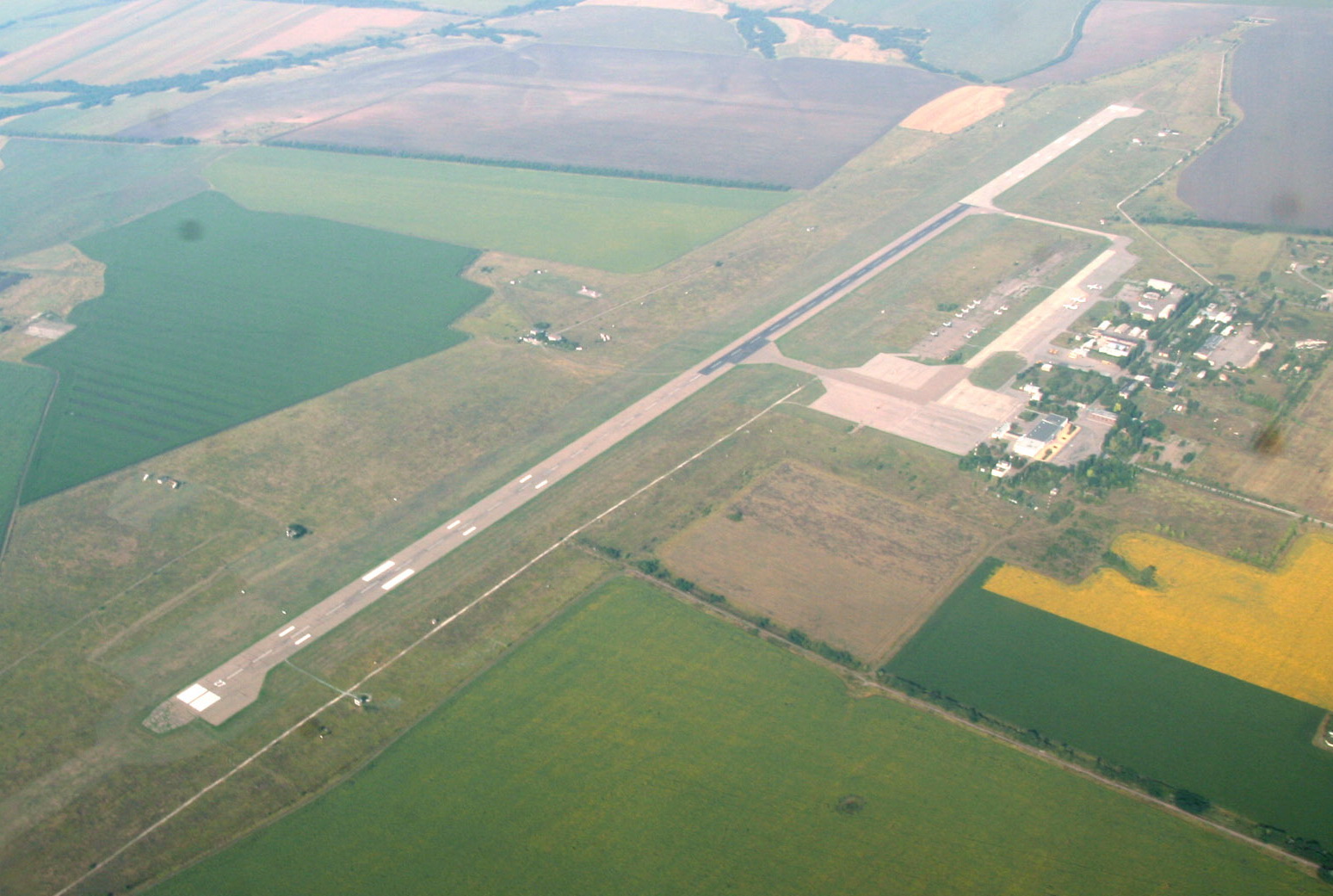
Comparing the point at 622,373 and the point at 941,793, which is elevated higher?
the point at 622,373

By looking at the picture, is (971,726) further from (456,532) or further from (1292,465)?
(1292,465)

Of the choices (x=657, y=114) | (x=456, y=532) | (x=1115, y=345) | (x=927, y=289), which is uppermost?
(x=657, y=114)

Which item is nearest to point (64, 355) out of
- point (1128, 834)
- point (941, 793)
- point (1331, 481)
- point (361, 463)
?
point (361, 463)

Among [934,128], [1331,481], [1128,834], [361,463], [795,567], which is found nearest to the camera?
[1128,834]

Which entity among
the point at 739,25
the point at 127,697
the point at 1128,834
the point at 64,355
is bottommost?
the point at 1128,834

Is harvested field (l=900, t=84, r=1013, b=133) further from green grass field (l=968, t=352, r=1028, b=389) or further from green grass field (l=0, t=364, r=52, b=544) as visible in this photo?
green grass field (l=0, t=364, r=52, b=544)

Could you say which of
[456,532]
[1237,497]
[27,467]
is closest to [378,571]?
[456,532]

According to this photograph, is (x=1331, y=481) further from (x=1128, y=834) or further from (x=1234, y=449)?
(x=1128, y=834)
